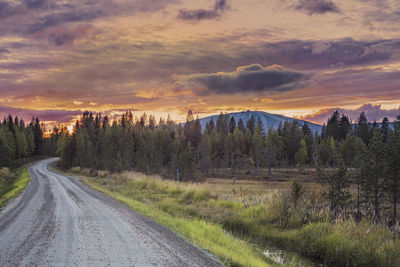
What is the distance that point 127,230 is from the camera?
33.2 ft

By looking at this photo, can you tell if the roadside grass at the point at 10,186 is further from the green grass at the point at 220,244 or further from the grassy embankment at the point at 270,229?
the green grass at the point at 220,244

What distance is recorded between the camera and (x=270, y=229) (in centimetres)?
1438

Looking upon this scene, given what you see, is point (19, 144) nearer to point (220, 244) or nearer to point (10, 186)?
point (10, 186)

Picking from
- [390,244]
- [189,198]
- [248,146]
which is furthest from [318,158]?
[390,244]

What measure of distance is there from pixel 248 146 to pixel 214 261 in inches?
4154

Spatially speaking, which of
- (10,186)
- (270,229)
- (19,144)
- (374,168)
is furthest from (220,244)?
(19,144)

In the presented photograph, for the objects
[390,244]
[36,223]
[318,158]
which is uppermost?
[36,223]

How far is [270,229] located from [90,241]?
9374mm

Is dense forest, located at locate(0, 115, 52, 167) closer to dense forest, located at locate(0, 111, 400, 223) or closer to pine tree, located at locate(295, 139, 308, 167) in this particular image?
dense forest, located at locate(0, 111, 400, 223)

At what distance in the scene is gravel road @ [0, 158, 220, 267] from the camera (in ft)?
22.7

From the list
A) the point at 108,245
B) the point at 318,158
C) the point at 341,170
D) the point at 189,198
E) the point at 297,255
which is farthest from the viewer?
the point at 318,158

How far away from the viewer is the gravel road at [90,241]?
693 centimetres

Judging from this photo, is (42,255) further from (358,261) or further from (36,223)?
(358,261)

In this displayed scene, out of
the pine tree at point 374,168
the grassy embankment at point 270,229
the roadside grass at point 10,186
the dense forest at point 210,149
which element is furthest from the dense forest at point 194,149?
the grassy embankment at point 270,229
